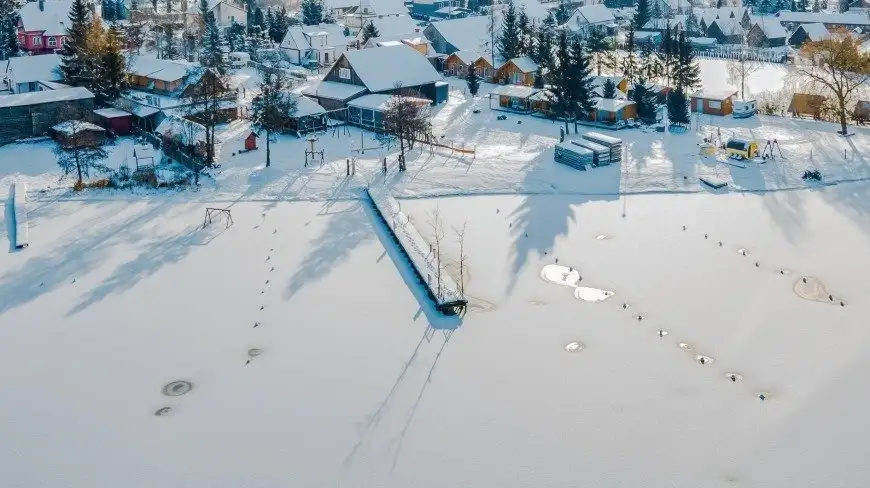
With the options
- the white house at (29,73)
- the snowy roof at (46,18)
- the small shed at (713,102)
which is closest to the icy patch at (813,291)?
the small shed at (713,102)

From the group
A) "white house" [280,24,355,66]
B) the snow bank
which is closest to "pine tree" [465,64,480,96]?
"white house" [280,24,355,66]

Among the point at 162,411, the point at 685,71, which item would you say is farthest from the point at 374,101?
the point at 162,411

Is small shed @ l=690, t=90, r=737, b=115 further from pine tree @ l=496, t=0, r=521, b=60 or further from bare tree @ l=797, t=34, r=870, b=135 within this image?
pine tree @ l=496, t=0, r=521, b=60

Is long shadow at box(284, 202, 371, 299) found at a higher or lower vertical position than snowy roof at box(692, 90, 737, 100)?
lower

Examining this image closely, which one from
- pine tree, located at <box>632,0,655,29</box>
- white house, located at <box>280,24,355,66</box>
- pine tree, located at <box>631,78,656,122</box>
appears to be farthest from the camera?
pine tree, located at <box>632,0,655,29</box>

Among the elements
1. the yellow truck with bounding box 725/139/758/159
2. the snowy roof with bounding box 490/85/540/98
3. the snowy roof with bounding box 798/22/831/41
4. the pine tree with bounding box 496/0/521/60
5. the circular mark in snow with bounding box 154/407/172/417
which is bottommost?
the circular mark in snow with bounding box 154/407/172/417

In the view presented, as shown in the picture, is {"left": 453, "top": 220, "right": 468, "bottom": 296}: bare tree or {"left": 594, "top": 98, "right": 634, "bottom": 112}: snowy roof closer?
{"left": 453, "top": 220, "right": 468, "bottom": 296}: bare tree

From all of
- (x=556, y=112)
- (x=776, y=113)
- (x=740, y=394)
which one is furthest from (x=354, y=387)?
(x=776, y=113)
